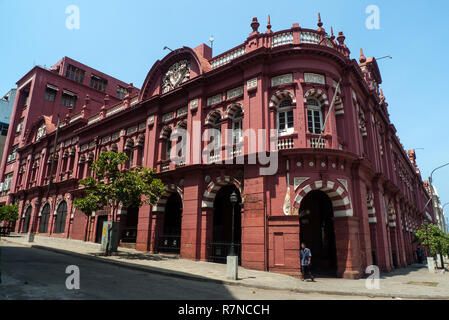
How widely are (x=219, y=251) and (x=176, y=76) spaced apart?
43.4ft

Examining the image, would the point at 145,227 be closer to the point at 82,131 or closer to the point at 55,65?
the point at 82,131

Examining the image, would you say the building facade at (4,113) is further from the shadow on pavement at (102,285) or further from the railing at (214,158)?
the railing at (214,158)

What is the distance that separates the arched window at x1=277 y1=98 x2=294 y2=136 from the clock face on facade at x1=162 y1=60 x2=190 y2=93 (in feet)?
26.0

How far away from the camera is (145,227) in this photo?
2067 cm

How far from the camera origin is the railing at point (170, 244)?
1955 centimetres

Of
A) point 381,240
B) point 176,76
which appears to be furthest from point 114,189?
point 381,240

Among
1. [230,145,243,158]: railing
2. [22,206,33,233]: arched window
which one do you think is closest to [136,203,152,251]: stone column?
[230,145,243,158]: railing

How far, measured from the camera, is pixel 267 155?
52.2 ft

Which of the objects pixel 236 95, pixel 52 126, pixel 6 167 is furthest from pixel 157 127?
pixel 6 167

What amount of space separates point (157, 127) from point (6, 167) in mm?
35556

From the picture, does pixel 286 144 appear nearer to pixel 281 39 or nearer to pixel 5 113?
pixel 281 39

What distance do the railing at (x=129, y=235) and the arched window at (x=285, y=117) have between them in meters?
13.7

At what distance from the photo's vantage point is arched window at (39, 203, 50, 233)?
3156cm

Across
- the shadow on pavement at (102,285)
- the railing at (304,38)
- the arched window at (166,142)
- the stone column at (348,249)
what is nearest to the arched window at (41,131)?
the arched window at (166,142)
